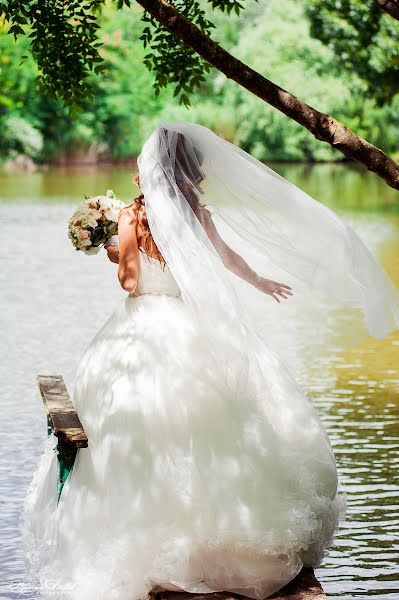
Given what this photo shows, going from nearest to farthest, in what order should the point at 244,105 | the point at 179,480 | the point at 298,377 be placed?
the point at 179,480 → the point at 298,377 → the point at 244,105

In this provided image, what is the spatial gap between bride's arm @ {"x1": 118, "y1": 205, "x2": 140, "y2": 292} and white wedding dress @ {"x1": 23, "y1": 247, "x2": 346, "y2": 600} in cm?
5

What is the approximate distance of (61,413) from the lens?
498 cm

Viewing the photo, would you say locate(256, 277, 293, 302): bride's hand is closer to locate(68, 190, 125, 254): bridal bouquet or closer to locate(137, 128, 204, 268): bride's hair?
locate(137, 128, 204, 268): bride's hair

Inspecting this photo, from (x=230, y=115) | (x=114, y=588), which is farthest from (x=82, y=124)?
(x=114, y=588)

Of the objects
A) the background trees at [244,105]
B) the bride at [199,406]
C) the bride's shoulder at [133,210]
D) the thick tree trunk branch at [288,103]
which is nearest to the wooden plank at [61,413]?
the bride at [199,406]

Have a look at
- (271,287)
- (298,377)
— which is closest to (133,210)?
(271,287)

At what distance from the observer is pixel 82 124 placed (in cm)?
5319

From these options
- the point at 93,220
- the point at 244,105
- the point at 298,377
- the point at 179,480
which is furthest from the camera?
the point at 244,105

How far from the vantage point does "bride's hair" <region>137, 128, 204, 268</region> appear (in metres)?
4.90

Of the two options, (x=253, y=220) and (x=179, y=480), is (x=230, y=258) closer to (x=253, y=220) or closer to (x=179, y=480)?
(x=253, y=220)

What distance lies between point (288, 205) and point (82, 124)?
4891cm

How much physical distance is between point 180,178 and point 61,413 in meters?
1.05

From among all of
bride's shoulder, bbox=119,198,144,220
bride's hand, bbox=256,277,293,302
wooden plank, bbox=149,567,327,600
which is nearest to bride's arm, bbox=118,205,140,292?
bride's shoulder, bbox=119,198,144,220

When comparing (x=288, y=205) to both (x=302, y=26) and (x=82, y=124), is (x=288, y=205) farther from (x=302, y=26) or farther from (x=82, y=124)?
(x=82, y=124)
